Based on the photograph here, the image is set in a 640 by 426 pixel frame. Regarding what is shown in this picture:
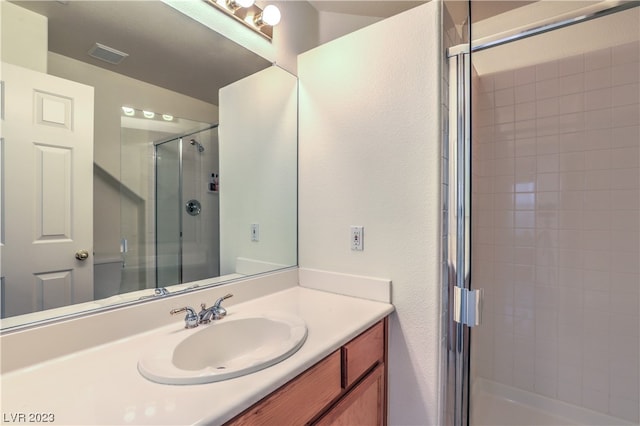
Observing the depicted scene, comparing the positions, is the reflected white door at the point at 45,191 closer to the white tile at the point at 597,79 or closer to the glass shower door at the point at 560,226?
the glass shower door at the point at 560,226

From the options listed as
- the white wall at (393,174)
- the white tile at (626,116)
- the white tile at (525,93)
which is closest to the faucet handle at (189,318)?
the white wall at (393,174)

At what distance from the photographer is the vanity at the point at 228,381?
1.95ft

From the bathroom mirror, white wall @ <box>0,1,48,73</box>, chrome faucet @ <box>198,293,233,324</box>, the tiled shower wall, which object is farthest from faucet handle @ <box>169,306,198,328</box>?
the tiled shower wall

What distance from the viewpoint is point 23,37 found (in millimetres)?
820

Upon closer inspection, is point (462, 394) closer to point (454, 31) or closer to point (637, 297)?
point (637, 297)

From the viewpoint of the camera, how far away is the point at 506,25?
1.85m

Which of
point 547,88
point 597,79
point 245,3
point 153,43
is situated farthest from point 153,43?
point 597,79

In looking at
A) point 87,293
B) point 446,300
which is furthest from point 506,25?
point 87,293

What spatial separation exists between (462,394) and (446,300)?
14.3 inches

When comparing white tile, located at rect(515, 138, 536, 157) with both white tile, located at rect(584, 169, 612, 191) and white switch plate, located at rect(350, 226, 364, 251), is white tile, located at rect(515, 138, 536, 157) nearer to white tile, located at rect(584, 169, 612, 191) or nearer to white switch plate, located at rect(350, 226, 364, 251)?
white tile, located at rect(584, 169, 612, 191)

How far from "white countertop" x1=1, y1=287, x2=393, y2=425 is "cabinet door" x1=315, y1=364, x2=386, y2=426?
212 mm

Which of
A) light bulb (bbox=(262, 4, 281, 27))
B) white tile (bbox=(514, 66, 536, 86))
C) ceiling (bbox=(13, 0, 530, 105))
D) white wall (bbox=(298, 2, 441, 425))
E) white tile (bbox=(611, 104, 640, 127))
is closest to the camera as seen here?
ceiling (bbox=(13, 0, 530, 105))

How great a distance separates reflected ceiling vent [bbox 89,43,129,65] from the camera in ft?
3.13

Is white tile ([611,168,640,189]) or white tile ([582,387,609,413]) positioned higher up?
white tile ([611,168,640,189])
